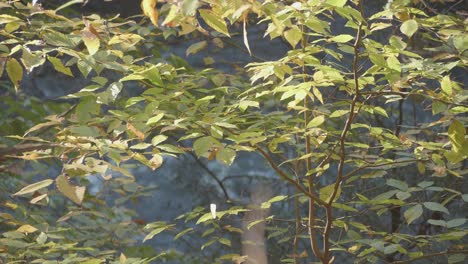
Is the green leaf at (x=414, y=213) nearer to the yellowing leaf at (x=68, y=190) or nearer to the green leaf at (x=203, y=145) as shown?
the green leaf at (x=203, y=145)

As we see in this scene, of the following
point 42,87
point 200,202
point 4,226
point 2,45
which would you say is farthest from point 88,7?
point 2,45

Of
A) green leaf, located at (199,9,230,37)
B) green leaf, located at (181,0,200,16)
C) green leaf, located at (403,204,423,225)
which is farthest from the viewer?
green leaf, located at (403,204,423,225)

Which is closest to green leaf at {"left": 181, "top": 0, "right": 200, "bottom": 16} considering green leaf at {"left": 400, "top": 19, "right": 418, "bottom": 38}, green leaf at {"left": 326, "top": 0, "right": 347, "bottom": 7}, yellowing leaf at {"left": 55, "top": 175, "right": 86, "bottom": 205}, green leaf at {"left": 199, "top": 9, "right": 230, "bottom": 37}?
green leaf at {"left": 199, "top": 9, "right": 230, "bottom": 37}

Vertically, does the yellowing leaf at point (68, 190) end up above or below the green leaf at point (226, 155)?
above

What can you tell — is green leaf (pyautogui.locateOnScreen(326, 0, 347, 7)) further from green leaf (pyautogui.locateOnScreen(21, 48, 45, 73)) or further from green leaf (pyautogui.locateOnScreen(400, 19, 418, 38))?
green leaf (pyautogui.locateOnScreen(21, 48, 45, 73))

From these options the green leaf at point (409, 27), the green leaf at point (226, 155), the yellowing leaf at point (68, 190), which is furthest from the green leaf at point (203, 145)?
the green leaf at point (409, 27)

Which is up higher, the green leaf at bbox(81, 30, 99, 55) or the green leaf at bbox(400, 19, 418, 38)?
the green leaf at bbox(81, 30, 99, 55)

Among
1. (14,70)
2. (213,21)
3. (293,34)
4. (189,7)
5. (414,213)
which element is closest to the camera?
(189,7)

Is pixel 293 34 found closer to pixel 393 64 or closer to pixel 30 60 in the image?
pixel 393 64

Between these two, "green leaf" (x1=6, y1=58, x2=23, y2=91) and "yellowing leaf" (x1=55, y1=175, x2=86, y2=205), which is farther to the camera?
"green leaf" (x1=6, y1=58, x2=23, y2=91)

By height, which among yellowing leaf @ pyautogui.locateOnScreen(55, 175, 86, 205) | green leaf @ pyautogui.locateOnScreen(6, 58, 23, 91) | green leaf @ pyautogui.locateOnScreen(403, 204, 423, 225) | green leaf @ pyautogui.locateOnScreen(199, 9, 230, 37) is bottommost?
green leaf @ pyautogui.locateOnScreen(403, 204, 423, 225)

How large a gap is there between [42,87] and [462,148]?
4193 millimetres

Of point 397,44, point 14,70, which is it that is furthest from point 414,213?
point 14,70

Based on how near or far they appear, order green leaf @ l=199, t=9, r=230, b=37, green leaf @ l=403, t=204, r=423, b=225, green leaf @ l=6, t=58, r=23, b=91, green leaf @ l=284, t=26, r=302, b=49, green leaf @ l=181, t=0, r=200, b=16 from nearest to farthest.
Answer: green leaf @ l=181, t=0, r=200, b=16 → green leaf @ l=199, t=9, r=230, b=37 → green leaf @ l=284, t=26, r=302, b=49 → green leaf @ l=6, t=58, r=23, b=91 → green leaf @ l=403, t=204, r=423, b=225
